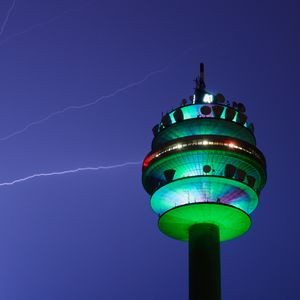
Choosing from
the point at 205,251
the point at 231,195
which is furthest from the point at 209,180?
the point at 205,251

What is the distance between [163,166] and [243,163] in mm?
7337

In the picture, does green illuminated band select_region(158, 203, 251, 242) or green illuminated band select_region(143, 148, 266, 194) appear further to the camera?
green illuminated band select_region(143, 148, 266, 194)

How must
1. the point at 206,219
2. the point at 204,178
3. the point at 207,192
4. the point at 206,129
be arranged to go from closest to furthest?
the point at 204,178, the point at 207,192, the point at 206,219, the point at 206,129

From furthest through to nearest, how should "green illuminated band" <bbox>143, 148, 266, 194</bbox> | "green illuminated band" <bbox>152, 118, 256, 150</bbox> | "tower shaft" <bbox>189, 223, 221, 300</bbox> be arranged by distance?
"green illuminated band" <bbox>152, 118, 256, 150</bbox>, "green illuminated band" <bbox>143, 148, 266, 194</bbox>, "tower shaft" <bbox>189, 223, 221, 300</bbox>

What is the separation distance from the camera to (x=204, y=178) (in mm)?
51562

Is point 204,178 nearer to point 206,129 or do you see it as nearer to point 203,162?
point 203,162

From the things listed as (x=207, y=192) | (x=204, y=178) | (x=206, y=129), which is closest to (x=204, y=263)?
(x=207, y=192)

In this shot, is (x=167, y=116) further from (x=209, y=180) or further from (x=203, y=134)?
(x=209, y=180)

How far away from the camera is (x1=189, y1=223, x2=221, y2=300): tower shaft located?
4891 cm

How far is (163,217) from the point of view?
177ft

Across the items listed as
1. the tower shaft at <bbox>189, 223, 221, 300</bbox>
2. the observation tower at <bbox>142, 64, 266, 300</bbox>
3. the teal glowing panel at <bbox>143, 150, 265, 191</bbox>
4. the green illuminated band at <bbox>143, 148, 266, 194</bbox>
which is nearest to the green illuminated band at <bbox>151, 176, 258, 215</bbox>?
the observation tower at <bbox>142, 64, 266, 300</bbox>

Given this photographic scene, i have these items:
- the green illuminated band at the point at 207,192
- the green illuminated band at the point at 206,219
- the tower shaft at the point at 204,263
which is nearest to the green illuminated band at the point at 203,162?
the green illuminated band at the point at 207,192

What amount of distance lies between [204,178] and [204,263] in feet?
24.2

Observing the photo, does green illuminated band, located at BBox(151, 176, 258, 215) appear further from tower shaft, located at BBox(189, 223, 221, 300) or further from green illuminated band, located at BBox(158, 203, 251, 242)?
tower shaft, located at BBox(189, 223, 221, 300)
